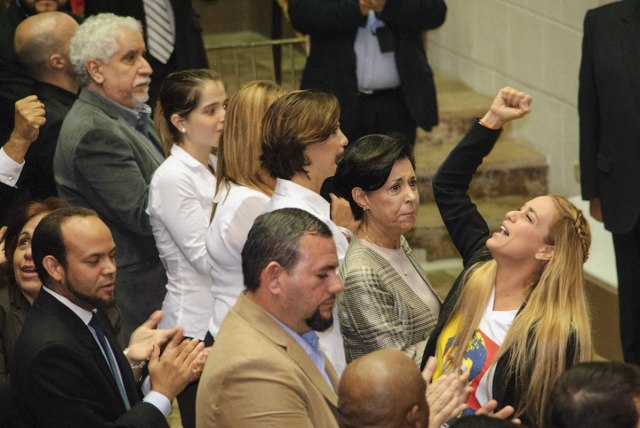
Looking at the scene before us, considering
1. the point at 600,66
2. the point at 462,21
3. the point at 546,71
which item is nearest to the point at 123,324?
the point at 600,66

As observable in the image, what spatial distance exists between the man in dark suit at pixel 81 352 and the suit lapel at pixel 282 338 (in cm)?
46

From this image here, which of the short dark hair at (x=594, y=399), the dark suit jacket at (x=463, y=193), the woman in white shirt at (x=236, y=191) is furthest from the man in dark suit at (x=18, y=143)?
the short dark hair at (x=594, y=399)

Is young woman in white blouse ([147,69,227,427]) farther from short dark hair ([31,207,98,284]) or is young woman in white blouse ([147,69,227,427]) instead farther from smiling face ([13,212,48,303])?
short dark hair ([31,207,98,284])

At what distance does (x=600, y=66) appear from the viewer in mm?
4648

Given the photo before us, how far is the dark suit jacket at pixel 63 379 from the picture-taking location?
2805 millimetres

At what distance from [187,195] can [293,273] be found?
1287 millimetres

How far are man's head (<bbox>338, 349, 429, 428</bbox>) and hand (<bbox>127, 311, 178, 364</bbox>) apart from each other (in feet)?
2.78

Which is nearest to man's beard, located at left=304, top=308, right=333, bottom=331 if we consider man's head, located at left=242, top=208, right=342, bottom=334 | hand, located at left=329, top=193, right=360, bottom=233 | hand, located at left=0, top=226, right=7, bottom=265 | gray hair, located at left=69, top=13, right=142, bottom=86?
man's head, located at left=242, top=208, right=342, bottom=334

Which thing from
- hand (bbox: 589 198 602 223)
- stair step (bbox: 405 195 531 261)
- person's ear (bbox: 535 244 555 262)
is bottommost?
stair step (bbox: 405 195 531 261)

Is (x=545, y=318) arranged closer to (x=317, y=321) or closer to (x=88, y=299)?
(x=317, y=321)

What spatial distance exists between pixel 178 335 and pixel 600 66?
2.38m

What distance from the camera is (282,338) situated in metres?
2.55

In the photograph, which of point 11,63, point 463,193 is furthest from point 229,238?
point 11,63

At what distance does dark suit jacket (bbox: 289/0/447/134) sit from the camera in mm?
5289
